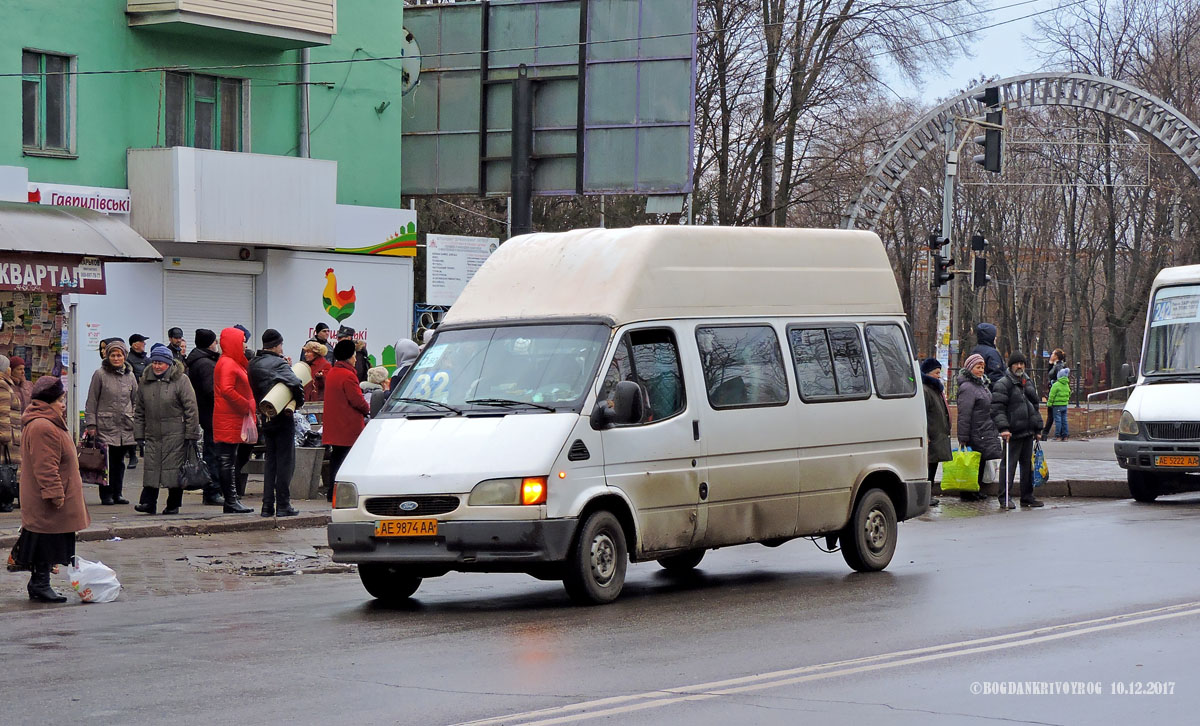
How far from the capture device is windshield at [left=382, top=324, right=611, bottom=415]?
1093 cm

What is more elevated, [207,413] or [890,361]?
[890,361]

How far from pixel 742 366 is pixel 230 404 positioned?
6886 millimetres

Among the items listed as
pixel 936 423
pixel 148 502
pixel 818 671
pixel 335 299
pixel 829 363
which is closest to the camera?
pixel 818 671

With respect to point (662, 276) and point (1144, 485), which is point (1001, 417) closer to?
point (1144, 485)

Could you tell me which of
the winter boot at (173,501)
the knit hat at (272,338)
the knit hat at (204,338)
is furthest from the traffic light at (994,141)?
the winter boot at (173,501)

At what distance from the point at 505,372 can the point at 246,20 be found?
17.6 m

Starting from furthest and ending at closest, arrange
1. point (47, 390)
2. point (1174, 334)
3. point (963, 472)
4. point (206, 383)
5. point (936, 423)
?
point (1174, 334) → point (963, 472) → point (936, 423) → point (206, 383) → point (47, 390)

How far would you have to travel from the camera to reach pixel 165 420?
55.2 feet

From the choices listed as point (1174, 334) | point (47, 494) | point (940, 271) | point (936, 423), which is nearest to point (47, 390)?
point (47, 494)

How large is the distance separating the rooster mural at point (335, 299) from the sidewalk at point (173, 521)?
10.9 m

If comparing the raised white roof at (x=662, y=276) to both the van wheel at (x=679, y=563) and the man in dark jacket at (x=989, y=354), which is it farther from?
the man in dark jacket at (x=989, y=354)

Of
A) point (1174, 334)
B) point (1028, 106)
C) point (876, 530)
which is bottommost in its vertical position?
point (876, 530)

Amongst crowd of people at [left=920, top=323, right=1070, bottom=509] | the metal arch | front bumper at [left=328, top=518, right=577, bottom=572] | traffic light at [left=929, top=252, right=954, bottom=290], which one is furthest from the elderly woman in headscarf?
the metal arch

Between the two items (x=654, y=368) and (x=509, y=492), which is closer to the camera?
(x=509, y=492)
